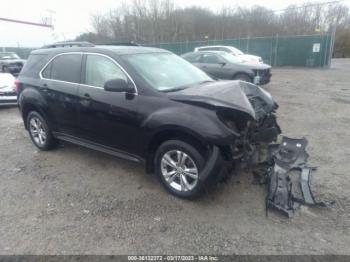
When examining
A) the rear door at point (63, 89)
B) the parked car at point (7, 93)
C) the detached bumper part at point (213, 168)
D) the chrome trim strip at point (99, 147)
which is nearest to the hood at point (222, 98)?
the detached bumper part at point (213, 168)

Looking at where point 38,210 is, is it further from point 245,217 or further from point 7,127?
point 7,127

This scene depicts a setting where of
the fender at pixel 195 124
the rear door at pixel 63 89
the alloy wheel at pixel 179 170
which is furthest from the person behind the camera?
the rear door at pixel 63 89

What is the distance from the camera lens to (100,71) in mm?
3986

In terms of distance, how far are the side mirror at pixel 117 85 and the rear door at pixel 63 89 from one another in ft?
2.93

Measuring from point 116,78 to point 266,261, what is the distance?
267 centimetres

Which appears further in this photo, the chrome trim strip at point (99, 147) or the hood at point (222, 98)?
the chrome trim strip at point (99, 147)

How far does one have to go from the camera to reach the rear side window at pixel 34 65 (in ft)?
15.8

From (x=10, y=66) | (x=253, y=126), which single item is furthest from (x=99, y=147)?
(x=10, y=66)

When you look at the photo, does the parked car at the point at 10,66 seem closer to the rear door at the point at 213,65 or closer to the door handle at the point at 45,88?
the rear door at the point at 213,65

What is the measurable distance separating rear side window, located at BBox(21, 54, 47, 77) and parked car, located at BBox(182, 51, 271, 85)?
21.7 ft

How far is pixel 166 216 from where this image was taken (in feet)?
10.3

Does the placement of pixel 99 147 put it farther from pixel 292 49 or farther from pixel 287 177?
pixel 292 49

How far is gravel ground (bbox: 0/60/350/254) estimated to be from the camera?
106 inches

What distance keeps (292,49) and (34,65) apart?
20743mm
